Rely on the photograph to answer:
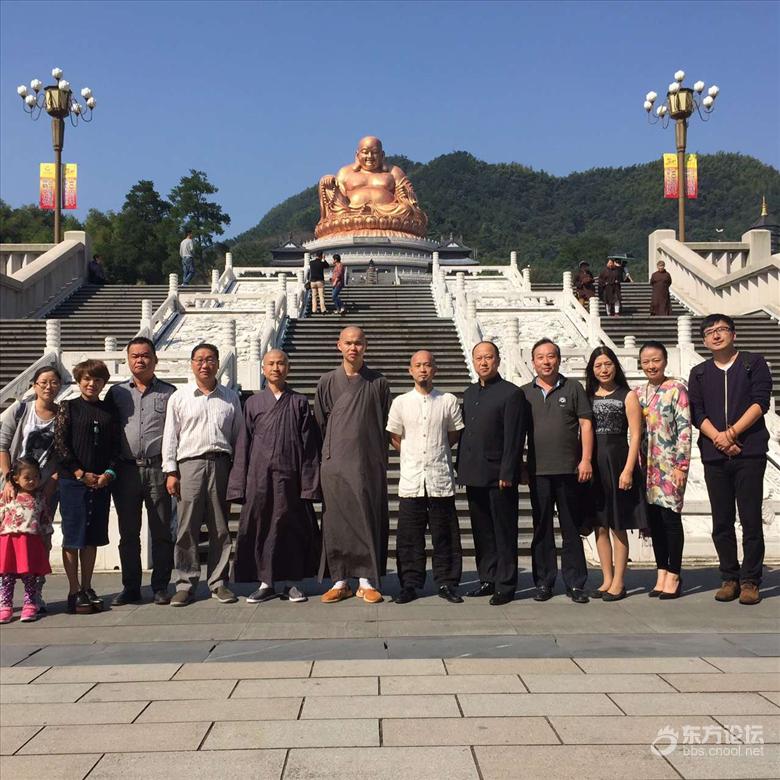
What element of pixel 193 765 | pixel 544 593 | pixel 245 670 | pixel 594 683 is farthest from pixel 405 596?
pixel 193 765

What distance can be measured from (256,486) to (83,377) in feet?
3.91

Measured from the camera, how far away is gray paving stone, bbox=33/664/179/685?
342 cm

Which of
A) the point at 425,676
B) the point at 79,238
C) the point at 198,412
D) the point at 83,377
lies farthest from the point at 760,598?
the point at 79,238

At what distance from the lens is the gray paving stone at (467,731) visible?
2676 mm

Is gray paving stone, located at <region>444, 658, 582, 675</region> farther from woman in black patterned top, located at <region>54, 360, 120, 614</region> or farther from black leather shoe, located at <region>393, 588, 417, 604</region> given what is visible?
woman in black patterned top, located at <region>54, 360, 120, 614</region>

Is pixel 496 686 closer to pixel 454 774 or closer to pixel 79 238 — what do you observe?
pixel 454 774

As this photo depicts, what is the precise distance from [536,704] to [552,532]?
2.04m

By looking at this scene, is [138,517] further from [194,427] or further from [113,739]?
[113,739]

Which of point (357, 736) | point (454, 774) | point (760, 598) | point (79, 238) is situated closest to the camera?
point (454, 774)

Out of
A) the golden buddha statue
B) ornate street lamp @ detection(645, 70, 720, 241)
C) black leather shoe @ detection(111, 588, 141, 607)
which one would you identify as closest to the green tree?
the golden buddha statue

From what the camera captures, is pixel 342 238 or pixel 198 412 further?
pixel 342 238

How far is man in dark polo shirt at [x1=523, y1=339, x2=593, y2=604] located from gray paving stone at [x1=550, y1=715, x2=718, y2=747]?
82.7 inches

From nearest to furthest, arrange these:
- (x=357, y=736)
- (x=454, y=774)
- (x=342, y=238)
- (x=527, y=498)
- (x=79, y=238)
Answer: (x=454, y=774), (x=357, y=736), (x=527, y=498), (x=79, y=238), (x=342, y=238)

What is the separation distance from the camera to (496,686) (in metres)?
3.24
